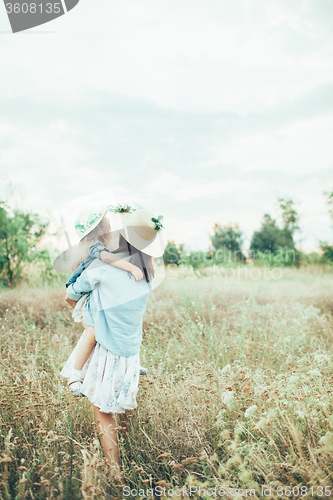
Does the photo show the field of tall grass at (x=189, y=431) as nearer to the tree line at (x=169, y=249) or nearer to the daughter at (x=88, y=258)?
the daughter at (x=88, y=258)

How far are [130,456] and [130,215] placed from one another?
5.92 ft

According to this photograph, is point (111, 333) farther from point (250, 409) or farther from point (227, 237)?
point (227, 237)

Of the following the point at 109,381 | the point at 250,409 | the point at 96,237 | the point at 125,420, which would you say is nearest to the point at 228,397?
the point at 250,409

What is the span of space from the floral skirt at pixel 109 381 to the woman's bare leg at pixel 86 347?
0.13ft

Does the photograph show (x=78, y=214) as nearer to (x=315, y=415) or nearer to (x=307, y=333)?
(x=315, y=415)

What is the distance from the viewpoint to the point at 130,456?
2.25 metres

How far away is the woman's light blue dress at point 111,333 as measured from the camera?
6.82 ft

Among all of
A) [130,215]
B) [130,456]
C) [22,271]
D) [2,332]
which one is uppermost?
[130,215]

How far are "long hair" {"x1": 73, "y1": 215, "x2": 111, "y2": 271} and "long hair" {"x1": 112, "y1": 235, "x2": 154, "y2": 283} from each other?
0.42 ft

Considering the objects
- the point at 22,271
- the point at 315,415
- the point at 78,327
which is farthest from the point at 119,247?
the point at 22,271

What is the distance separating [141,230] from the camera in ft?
7.07

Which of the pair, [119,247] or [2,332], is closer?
[119,247]

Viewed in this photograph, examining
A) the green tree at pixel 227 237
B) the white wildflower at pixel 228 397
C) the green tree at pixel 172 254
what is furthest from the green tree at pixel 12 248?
the green tree at pixel 227 237

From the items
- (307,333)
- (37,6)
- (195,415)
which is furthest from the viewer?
(307,333)
